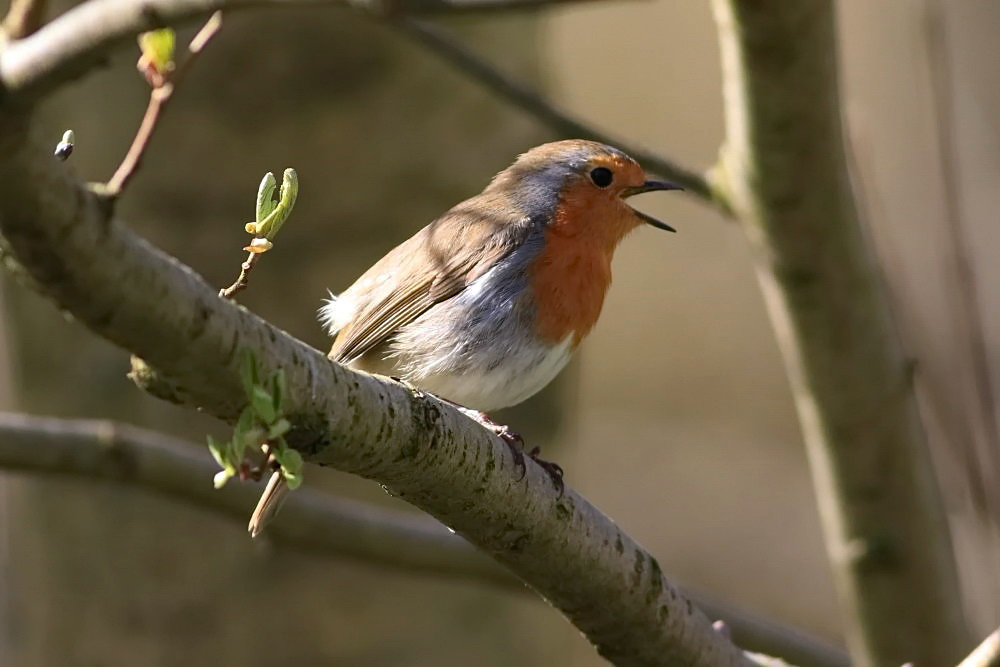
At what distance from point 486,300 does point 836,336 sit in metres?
0.89

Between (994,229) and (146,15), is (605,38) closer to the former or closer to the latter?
(994,229)

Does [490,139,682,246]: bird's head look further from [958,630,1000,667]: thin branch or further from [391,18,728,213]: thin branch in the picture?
[958,630,1000,667]: thin branch

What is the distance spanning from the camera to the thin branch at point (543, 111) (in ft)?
11.2

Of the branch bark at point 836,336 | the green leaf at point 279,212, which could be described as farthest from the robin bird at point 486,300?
the green leaf at point 279,212

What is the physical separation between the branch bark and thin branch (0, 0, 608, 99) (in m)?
1.66

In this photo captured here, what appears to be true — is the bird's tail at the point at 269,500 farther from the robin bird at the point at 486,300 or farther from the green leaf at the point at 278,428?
the green leaf at the point at 278,428

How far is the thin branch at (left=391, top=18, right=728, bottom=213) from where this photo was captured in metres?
3.40

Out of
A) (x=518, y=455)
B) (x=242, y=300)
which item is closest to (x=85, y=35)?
(x=518, y=455)

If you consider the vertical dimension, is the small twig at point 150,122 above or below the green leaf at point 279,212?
above

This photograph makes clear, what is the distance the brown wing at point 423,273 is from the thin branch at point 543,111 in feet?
0.98

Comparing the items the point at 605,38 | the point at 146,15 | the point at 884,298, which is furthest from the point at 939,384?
the point at 605,38

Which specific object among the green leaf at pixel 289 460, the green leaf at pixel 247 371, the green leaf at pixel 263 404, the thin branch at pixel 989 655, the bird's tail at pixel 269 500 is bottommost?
the thin branch at pixel 989 655

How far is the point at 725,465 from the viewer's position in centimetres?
995

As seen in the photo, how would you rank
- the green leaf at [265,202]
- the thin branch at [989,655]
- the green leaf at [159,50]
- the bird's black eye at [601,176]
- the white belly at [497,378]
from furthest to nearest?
the bird's black eye at [601,176], the white belly at [497,378], the thin branch at [989,655], the green leaf at [159,50], the green leaf at [265,202]
